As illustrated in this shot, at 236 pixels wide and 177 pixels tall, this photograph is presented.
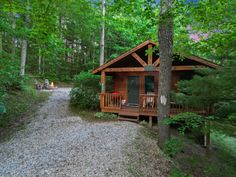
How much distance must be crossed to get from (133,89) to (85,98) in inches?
118

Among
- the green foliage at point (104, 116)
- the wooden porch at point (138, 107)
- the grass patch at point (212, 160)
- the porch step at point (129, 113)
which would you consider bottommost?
the grass patch at point (212, 160)

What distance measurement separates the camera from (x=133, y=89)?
10164 mm

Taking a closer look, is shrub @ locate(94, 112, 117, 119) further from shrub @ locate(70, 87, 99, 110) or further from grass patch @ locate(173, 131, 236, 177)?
grass patch @ locate(173, 131, 236, 177)

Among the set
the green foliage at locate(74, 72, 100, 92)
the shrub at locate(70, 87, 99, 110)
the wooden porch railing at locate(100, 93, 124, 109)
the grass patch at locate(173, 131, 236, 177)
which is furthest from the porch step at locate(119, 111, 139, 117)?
the grass patch at locate(173, 131, 236, 177)

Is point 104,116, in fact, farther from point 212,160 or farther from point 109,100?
point 212,160

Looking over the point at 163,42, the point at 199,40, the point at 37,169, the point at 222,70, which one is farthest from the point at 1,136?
the point at 199,40

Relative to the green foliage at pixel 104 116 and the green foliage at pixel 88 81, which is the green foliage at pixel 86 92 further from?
the green foliage at pixel 104 116

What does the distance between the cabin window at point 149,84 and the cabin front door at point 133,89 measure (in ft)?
1.85

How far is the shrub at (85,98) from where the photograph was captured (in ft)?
30.9

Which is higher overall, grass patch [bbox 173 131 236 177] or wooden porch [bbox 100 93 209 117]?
wooden porch [bbox 100 93 209 117]

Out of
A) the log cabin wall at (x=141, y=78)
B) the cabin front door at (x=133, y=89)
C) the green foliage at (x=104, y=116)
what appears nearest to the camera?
the green foliage at (x=104, y=116)

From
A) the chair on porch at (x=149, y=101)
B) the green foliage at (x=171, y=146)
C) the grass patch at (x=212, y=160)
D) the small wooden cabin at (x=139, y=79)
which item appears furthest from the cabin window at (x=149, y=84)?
the green foliage at (x=171, y=146)

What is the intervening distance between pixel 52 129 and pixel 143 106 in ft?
13.9

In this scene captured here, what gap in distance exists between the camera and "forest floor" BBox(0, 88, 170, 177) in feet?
12.1
